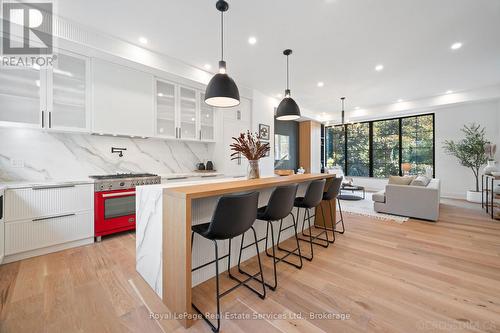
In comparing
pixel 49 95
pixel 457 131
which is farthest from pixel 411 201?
pixel 49 95

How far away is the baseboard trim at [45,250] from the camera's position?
7.59ft

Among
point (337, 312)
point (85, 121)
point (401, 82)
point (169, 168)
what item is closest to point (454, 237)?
point (337, 312)

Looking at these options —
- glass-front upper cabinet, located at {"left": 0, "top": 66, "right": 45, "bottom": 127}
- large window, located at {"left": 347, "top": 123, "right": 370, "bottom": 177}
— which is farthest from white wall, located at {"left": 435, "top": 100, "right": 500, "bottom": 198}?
glass-front upper cabinet, located at {"left": 0, "top": 66, "right": 45, "bottom": 127}

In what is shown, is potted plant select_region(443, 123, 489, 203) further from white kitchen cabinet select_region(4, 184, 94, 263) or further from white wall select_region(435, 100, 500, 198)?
white kitchen cabinet select_region(4, 184, 94, 263)

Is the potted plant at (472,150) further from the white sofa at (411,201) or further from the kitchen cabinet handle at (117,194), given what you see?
the kitchen cabinet handle at (117,194)

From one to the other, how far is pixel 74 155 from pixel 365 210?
5.40 metres

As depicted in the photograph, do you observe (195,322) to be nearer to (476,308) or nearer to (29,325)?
(29,325)

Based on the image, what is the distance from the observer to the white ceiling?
7.72 ft

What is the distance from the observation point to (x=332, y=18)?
2537 millimetres

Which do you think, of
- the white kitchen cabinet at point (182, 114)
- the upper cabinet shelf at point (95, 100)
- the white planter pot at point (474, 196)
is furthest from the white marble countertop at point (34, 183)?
the white planter pot at point (474, 196)

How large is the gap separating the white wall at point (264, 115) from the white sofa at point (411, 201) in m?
2.44

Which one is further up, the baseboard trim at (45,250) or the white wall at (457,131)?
the white wall at (457,131)

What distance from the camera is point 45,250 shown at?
2.52m

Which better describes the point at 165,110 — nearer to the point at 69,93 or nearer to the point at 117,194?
the point at 69,93
